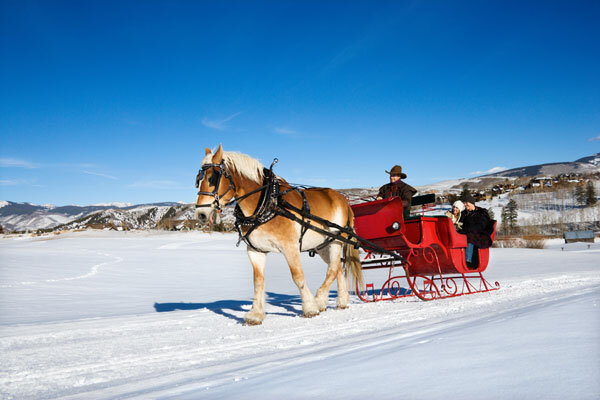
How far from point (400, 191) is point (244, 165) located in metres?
3.66

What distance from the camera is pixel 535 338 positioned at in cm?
308

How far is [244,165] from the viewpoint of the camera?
6027mm

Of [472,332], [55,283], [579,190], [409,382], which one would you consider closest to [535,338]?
[472,332]

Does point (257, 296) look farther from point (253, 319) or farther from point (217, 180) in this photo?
point (217, 180)

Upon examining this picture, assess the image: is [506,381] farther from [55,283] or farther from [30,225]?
[30,225]

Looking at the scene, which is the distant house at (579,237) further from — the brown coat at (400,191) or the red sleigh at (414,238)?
the brown coat at (400,191)

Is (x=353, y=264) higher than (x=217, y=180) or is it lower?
lower

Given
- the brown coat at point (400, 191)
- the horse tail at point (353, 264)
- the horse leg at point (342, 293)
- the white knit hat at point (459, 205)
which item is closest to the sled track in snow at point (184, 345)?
the horse leg at point (342, 293)

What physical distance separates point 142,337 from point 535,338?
4.35 m

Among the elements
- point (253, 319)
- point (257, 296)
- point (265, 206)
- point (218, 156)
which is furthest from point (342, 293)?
point (218, 156)

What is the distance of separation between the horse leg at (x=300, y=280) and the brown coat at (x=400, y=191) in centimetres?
296

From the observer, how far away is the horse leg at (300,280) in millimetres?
6164

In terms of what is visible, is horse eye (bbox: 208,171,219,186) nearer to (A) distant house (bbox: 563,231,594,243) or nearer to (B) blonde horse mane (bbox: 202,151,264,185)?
(B) blonde horse mane (bbox: 202,151,264,185)

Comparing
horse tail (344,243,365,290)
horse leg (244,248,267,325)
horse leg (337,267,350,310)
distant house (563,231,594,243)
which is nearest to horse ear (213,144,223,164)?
horse leg (244,248,267,325)
